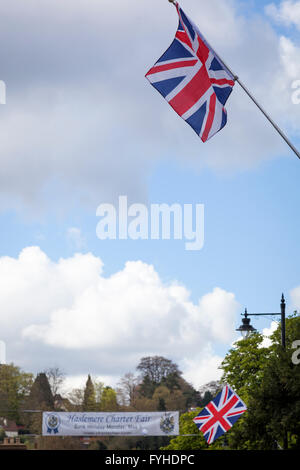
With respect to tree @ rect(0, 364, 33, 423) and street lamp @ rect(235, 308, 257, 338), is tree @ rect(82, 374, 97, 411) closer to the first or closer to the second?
tree @ rect(0, 364, 33, 423)

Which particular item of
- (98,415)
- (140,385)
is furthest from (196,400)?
(98,415)

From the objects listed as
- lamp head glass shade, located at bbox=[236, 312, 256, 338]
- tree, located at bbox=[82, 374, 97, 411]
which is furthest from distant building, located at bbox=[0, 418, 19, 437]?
lamp head glass shade, located at bbox=[236, 312, 256, 338]

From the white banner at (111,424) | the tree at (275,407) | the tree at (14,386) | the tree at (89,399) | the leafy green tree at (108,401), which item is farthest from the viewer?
the tree at (14,386)

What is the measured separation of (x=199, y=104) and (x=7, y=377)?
109108mm

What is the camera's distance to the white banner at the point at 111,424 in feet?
154

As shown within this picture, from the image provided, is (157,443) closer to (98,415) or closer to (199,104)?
(98,415)

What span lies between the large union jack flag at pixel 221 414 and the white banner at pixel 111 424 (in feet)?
57.3

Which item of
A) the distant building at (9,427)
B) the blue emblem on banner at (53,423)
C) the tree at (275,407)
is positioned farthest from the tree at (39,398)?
the tree at (275,407)

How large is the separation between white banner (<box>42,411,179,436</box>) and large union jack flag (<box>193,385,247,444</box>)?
17477 millimetres

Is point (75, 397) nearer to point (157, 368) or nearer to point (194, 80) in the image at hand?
point (157, 368)

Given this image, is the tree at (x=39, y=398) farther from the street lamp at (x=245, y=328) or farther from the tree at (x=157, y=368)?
the street lamp at (x=245, y=328)

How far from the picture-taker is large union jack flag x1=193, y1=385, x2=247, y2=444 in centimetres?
2923
